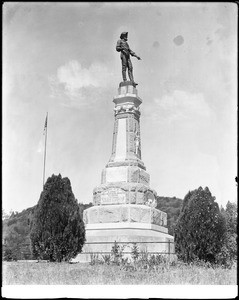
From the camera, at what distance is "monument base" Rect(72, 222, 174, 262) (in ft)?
43.3

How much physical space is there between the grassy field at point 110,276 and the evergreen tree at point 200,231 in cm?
135

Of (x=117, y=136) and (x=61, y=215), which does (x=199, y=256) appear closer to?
(x=61, y=215)

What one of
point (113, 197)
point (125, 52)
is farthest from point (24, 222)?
point (125, 52)

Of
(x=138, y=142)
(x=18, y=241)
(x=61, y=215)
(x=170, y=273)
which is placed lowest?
(x=18, y=241)

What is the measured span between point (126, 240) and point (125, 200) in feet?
6.90

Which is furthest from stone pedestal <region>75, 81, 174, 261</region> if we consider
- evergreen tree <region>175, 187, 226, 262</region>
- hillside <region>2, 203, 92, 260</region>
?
hillside <region>2, 203, 92, 260</region>

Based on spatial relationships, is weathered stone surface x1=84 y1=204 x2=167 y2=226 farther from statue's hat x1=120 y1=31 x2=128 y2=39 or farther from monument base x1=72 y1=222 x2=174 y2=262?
statue's hat x1=120 y1=31 x2=128 y2=39

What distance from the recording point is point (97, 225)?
14.8 meters

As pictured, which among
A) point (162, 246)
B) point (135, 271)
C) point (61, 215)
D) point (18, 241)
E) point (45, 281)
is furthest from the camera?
point (18, 241)

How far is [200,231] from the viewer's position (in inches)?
472

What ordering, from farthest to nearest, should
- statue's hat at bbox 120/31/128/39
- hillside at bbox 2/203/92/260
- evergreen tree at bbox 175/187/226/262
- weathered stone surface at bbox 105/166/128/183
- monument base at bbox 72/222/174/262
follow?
hillside at bbox 2/203/92/260
statue's hat at bbox 120/31/128/39
weathered stone surface at bbox 105/166/128/183
monument base at bbox 72/222/174/262
evergreen tree at bbox 175/187/226/262

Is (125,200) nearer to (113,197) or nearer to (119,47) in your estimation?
(113,197)

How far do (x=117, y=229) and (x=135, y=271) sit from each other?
413 cm

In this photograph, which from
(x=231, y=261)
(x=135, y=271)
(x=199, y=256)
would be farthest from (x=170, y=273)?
(x=231, y=261)
